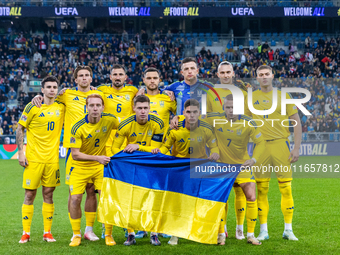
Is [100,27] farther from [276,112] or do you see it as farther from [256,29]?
[276,112]

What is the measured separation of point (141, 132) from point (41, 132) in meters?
1.58

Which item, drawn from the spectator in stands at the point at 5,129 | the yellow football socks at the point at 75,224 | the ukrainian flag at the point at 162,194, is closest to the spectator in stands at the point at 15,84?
the spectator in stands at the point at 5,129

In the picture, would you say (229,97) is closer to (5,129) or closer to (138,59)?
(5,129)

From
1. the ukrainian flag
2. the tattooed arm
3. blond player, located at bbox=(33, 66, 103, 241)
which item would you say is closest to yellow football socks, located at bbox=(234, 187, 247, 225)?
the ukrainian flag

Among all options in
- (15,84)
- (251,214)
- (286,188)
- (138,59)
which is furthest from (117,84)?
(138,59)

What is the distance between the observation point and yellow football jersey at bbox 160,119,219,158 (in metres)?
5.95

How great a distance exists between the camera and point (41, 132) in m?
6.29

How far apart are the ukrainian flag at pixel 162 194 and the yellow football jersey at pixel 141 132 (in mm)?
294

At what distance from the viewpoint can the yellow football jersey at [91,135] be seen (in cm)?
582

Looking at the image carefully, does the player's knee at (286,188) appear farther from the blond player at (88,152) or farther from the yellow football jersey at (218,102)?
the blond player at (88,152)

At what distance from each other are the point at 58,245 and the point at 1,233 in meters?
1.40

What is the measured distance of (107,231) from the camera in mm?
6027

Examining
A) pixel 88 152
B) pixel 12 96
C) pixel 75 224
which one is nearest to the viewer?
pixel 75 224

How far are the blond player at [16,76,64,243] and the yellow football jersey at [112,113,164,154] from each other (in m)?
1.07
